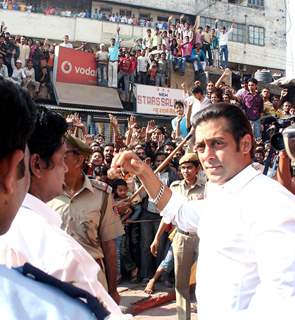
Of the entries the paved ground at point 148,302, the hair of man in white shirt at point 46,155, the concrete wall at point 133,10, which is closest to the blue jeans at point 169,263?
the paved ground at point 148,302

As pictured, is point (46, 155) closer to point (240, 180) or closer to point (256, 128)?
point (240, 180)

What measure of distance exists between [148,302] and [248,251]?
3995 mm

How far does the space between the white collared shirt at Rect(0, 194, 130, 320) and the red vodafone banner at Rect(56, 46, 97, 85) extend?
582 inches

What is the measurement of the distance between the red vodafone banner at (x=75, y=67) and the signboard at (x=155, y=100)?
5.50ft

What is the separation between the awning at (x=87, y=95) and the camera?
51.9 ft

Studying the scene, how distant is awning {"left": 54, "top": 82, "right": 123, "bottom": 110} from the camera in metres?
15.8

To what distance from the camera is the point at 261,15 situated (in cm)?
3712

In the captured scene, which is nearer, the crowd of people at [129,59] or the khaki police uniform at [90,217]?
the khaki police uniform at [90,217]

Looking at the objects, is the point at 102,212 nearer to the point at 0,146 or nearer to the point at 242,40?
the point at 0,146

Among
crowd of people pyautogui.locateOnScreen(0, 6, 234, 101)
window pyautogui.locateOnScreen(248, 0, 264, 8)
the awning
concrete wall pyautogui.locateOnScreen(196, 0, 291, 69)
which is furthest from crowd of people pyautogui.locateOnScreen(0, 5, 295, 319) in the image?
window pyautogui.locateOnScreen(248, 0, 264, 8)

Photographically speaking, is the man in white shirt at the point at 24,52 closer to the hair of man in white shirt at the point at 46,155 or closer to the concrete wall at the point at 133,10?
the hair of man in white shirt at the point at 46,155

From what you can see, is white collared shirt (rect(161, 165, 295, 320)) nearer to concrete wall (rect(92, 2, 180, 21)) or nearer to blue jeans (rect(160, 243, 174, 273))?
blue jeans (rect(160, 243, 174, 273))

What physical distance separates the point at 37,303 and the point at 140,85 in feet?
52.7

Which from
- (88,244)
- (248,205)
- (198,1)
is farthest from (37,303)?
(198,1)
